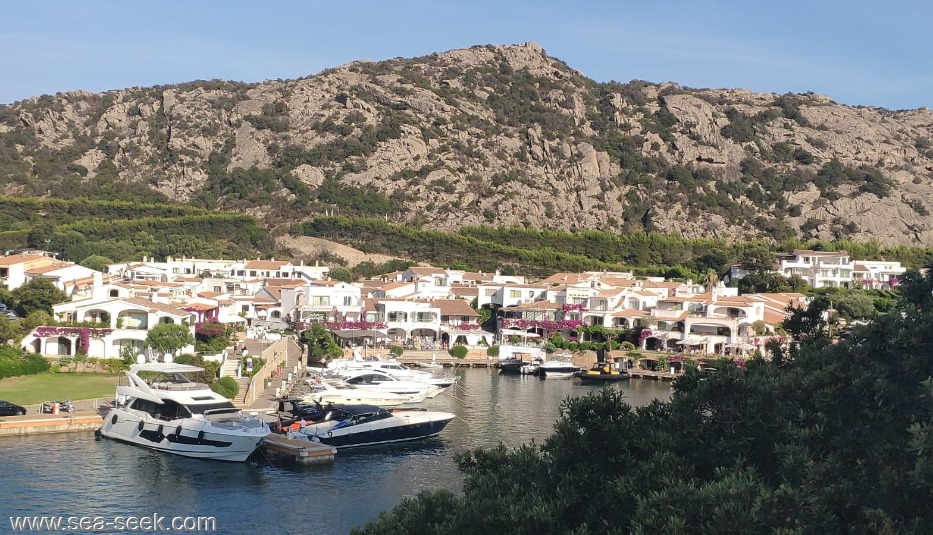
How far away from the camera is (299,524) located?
23.3 meters

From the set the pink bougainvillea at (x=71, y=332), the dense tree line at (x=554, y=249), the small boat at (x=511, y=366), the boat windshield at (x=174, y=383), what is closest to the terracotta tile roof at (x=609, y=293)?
the small boat at (x=511, y=366)

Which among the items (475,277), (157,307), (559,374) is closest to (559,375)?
(559,374)

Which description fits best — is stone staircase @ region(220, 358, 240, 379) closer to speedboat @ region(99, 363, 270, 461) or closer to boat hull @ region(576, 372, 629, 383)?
speedboat @ region(99, 363, 270, 461)

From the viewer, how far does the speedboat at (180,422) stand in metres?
29.3

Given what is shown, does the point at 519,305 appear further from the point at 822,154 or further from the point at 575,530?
the point at 822,154

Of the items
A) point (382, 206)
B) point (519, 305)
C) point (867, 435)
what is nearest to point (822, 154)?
point (382, 206)

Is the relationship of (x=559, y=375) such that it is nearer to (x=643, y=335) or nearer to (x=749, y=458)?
(x=643, y=335)

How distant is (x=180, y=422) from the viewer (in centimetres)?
2995

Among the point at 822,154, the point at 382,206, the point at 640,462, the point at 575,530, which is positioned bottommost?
the point at 575,530

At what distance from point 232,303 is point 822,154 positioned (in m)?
108

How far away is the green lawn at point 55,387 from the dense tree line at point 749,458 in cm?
2519
